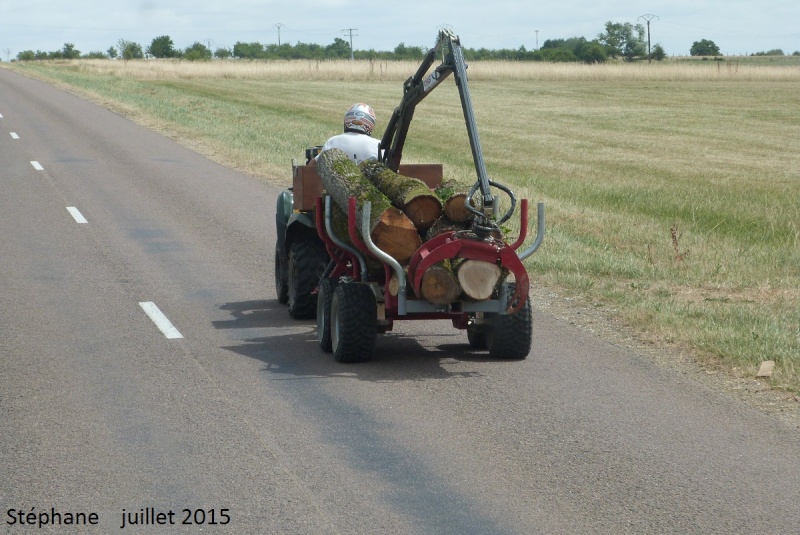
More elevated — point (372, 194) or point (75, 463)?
point (372, 194)

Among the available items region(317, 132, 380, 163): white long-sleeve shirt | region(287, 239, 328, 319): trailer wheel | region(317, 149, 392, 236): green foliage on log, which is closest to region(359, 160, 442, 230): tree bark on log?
region(317, 149, 392, 236): green foliage on log

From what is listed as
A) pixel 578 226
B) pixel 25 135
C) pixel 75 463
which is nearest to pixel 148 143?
pixel 25 135

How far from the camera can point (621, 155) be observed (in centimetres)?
2933

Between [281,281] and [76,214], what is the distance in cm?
675

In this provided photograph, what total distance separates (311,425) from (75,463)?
145 cm

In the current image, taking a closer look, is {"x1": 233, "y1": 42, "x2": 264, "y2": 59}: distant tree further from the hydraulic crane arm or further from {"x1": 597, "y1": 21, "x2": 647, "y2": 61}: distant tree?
the hydraulic crane arm

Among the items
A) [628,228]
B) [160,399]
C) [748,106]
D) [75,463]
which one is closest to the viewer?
[75,463]

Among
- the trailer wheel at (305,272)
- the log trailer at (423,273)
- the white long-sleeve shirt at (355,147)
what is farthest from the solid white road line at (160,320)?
the white long-sleeve shirt at (355,147)

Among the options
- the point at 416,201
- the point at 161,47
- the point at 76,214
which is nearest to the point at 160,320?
the point at 416,201

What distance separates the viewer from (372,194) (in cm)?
866

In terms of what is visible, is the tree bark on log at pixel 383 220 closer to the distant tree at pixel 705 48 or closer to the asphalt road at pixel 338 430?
the asphalt road at pixel 338 430

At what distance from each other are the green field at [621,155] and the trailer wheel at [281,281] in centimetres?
270

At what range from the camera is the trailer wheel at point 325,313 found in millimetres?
9031

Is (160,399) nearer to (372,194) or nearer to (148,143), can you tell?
(372,194)
